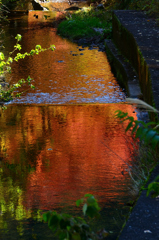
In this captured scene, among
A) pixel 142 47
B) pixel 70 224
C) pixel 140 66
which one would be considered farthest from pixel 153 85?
pixel 70 224

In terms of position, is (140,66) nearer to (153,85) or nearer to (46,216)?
(153,85)

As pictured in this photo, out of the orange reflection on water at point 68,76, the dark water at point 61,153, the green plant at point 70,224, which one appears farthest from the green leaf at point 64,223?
the orange reflection on water at point 68,76

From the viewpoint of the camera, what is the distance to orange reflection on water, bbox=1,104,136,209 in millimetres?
3785

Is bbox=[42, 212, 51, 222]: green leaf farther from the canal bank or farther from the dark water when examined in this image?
the dark water

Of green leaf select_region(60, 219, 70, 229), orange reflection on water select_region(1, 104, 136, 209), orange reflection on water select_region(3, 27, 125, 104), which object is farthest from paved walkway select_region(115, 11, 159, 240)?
orange reflection on water select_region(3, 27, 125, 104)

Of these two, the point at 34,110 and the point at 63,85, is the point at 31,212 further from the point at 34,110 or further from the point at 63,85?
the point at 63,85

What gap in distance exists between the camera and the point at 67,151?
191 inches

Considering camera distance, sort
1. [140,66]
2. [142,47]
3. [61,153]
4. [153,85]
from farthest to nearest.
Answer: [142,47]
[140,66]
[153,85]
[61,153]

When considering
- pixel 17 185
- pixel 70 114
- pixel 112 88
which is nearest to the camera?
pixel 17 185

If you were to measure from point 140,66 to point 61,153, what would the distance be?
309 cm

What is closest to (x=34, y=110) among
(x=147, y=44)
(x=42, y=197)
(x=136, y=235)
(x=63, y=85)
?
(x=63, y=85)

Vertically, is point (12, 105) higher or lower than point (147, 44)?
lower

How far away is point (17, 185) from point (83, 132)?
176 cm

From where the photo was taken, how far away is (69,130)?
5633 millimetres
